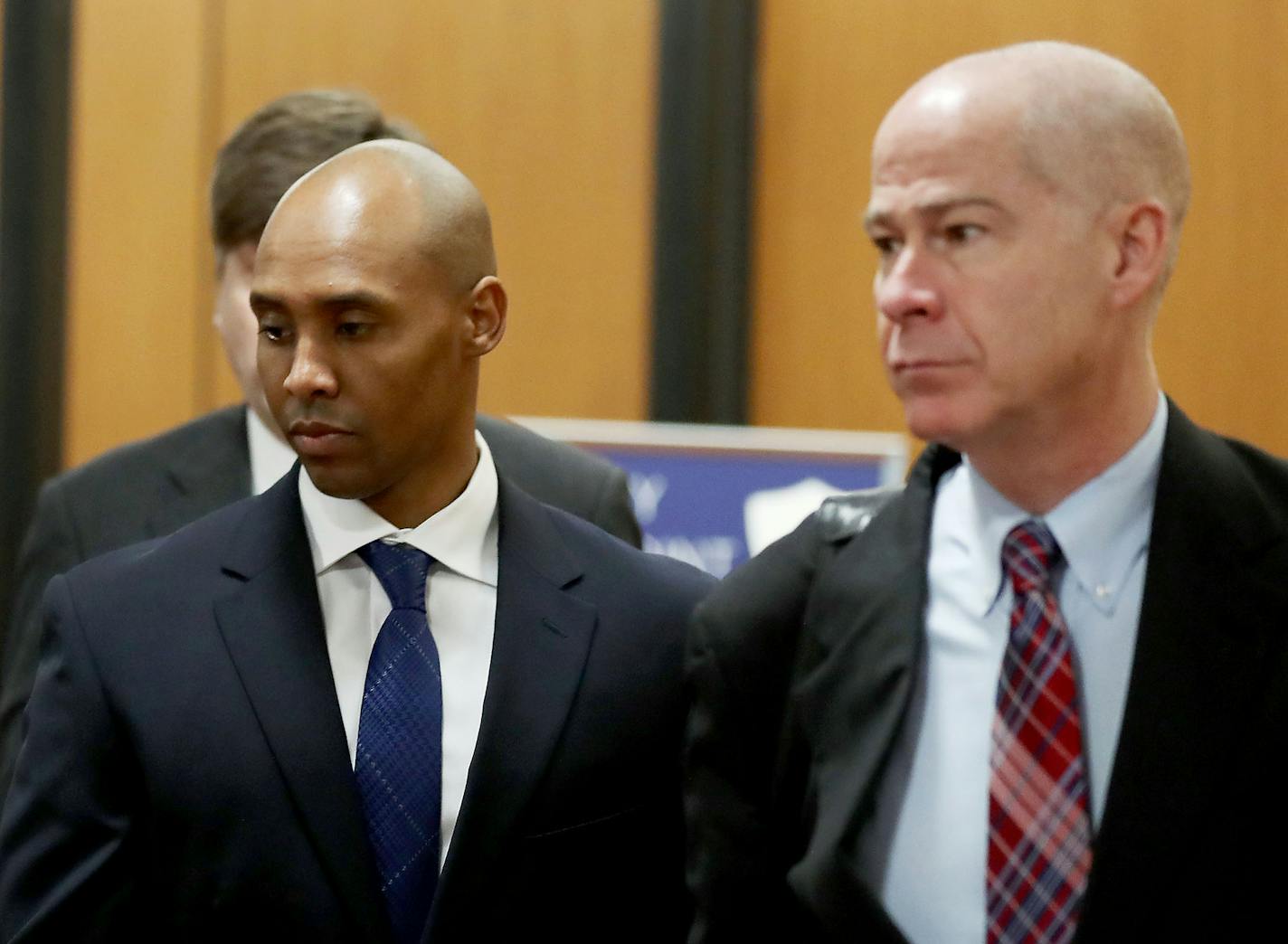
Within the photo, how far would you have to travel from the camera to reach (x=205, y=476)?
2.45 m

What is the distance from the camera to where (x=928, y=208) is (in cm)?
153

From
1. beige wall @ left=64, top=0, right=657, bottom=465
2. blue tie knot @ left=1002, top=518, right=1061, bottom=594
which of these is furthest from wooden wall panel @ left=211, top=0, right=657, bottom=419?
blue tie knot @ left=1002, top=518, right=1061, bottom=594

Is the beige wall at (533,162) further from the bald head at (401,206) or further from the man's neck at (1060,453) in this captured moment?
the man's neck at (1060,453)

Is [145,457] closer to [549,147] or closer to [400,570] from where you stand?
[400,570]

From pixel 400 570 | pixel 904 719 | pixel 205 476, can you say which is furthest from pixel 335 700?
pixel 205 476

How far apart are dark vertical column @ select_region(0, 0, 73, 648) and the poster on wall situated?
4.69ft

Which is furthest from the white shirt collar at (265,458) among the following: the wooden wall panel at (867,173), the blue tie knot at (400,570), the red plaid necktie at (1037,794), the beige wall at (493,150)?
the wooden wall panel at (867,173)

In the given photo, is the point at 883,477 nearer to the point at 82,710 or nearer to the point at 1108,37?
the point at 1108,37

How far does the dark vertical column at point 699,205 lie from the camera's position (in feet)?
13.3

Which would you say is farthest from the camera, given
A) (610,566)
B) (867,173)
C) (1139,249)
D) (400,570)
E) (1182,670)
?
(867,173)

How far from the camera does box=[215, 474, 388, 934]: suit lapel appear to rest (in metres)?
1.59

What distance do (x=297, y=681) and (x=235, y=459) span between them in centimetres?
88

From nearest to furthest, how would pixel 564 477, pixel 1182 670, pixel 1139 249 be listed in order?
pixel 1182 670 < pixel 1139 249 < pixel 564 477

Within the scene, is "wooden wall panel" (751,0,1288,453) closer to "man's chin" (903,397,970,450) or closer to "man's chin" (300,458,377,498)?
"man's chin" (903,397,970,450)
